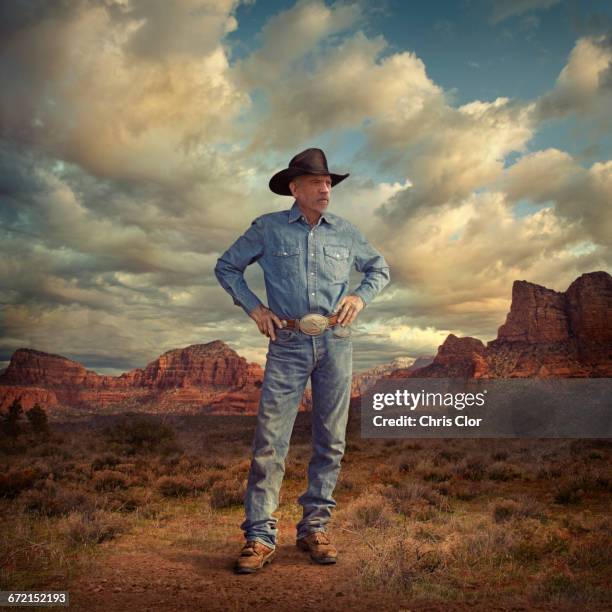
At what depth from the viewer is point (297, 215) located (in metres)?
4.73

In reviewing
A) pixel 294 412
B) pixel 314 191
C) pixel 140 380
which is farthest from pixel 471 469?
pixel 140 380

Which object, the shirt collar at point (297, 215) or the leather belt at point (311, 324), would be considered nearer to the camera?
the leather belt at point (311, 324)

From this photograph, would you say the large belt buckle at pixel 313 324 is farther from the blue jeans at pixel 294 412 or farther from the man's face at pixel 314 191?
the man's face at pixel 314 191

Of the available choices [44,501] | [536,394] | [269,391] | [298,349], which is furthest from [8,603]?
[536,394]

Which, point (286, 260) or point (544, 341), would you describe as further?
point (544, 341)

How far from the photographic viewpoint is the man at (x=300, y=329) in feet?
14.6

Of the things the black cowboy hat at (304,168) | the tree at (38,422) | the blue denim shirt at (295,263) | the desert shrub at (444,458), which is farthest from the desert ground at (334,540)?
the tree at (38,422)

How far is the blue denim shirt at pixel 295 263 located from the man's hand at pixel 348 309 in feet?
0.35

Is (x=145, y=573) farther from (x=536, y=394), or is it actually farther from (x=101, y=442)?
(x=536, y=394)

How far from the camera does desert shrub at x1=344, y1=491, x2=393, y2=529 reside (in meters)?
6.34

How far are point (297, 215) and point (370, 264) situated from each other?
84 cm

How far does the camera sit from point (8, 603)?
363cm

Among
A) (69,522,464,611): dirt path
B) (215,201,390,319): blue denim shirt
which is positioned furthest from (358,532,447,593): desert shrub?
(215,201,390,319): blue denim shirt

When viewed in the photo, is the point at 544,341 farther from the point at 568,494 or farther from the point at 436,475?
the point at 568,494
